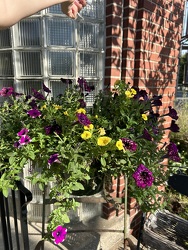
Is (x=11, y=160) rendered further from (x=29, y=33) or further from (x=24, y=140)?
(x=29, y=33)

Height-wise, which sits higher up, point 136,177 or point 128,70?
point 128,70

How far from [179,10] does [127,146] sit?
2.34 meters

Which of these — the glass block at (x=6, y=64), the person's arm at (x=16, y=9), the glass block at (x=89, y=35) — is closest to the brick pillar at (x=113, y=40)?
the glass block at (x=89, y=35)

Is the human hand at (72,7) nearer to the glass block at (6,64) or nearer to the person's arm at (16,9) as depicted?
the person's arm at (16,9)

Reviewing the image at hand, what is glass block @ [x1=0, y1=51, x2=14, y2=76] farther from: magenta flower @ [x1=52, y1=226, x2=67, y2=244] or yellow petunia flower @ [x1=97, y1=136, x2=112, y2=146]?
magenta flower @ [x1=52, y1=226, x2=67, y2=244]

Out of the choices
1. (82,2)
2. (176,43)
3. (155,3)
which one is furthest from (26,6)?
(176,43)

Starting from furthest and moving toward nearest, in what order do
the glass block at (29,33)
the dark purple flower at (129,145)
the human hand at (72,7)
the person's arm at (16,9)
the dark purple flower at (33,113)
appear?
the glass block at (29,33), the dark purple flower at (33,113), the dark purple flower at (129,145), the human hand at (72,7), the person's arm at (16,9)

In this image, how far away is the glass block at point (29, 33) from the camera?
6.72 ft

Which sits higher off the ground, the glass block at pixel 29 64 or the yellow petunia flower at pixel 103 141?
the glass block at pixel 29 64

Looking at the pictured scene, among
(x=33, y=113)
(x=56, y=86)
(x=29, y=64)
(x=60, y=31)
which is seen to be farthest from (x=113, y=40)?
(x=33, y=113)

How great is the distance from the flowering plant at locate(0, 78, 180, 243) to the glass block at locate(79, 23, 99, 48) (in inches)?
34.7

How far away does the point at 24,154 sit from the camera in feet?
3.80

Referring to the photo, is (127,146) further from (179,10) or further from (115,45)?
(179,10)

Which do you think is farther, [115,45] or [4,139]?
[115,45]
